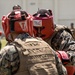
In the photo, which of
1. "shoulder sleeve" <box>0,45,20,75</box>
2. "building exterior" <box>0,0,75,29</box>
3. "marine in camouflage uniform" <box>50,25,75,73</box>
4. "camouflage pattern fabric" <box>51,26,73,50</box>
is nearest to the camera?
"shoulder sleeve" <box>0,45,20,75</box>

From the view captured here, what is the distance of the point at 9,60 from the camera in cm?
297

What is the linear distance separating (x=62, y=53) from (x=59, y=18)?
23286mm

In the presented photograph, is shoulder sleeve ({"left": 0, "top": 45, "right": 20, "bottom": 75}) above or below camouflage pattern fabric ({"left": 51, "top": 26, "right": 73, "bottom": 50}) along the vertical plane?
above

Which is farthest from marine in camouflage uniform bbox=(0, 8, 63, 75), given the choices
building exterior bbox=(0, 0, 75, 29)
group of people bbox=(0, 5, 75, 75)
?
building exterior bbox=(0, 0, 75, 29)

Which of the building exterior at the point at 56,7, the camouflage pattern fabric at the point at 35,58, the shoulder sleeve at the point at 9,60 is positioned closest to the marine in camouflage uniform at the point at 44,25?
the camouflage pattern fabric at the point at 35,58

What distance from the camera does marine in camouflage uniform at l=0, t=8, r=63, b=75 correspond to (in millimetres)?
2971

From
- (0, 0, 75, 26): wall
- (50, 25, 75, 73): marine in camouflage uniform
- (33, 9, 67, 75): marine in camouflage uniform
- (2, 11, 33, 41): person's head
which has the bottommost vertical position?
(0, 0, 75, 26): wall

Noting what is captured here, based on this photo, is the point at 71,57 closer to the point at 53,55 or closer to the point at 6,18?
the point at 53,55

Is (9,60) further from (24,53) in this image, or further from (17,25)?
(17,25)

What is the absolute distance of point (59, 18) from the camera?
26828 millimetres

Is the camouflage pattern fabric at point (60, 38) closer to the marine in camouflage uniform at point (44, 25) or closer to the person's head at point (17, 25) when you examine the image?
the marine in camouflage uniform at point (44, 25)

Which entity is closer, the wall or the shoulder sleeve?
the shoulder sleeve

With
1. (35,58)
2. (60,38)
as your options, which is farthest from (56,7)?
(35,58)

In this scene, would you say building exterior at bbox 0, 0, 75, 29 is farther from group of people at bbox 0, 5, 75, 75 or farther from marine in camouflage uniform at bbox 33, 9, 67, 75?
group of people at bbox 0, 5, 75, 75
